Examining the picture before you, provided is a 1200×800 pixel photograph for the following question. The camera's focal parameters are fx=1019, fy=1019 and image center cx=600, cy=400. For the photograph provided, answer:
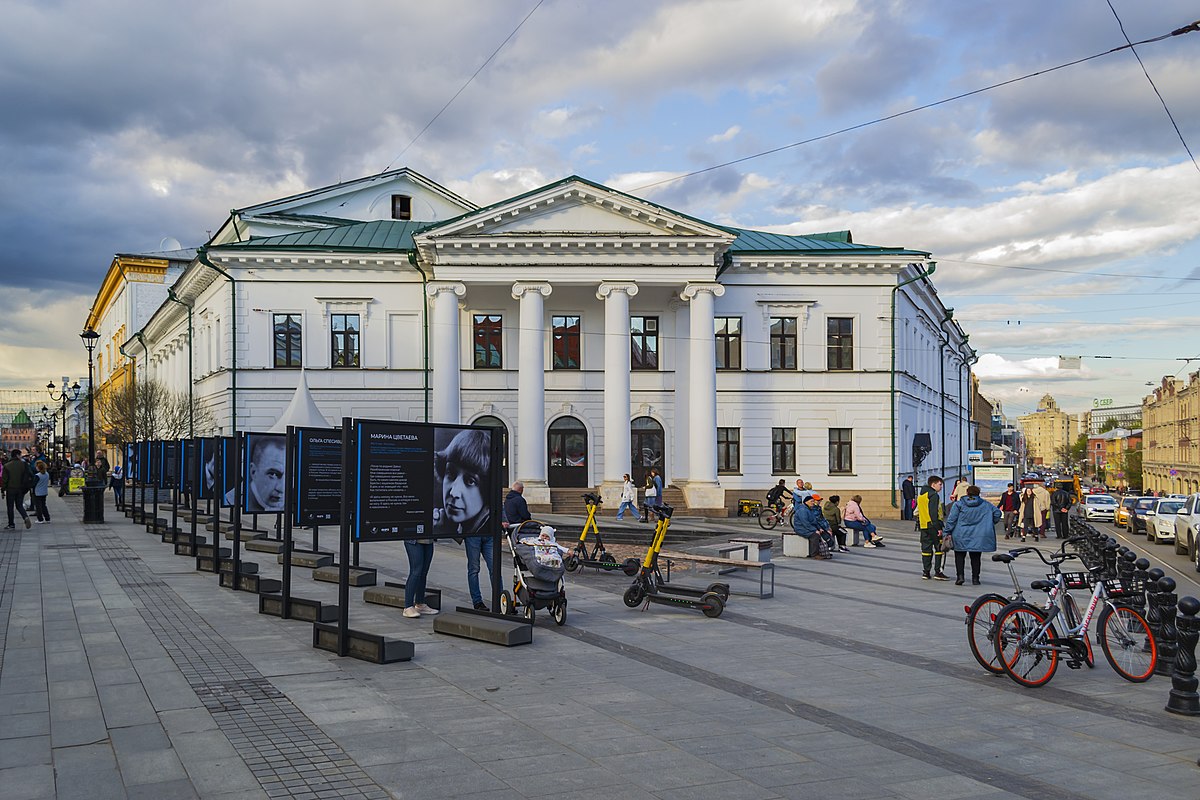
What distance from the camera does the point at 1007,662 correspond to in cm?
1002

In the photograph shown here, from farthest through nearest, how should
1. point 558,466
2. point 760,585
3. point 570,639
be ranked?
point 558,466 → point 760,585 → point 570,639

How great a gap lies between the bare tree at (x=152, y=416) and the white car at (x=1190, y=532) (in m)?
35.5

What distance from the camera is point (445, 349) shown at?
3947cm

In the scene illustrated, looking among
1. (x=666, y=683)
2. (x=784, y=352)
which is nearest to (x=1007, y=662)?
(x=666, y=683)

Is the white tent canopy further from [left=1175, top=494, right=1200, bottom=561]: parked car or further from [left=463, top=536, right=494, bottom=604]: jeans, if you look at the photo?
[left=1175, top=494, right=1200, bottom=561]: parked car

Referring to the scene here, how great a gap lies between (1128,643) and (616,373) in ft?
97.1

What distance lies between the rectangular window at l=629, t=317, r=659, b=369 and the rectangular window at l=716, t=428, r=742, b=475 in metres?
3.95

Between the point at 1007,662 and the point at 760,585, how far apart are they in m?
6.84

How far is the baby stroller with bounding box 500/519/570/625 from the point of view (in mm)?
12562

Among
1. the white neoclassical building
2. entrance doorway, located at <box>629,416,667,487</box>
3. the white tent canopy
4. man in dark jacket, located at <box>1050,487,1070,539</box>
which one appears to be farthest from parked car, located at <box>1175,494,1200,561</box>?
the white tent canopy

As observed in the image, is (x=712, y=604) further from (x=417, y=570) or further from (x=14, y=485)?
(x=14, y=485)

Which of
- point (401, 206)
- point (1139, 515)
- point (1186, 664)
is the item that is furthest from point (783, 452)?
point (1186, 664)

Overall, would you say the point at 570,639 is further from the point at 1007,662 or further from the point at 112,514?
the point at 112,514

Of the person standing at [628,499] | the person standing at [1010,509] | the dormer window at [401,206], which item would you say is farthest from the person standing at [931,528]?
the dormer window at [401,206]
